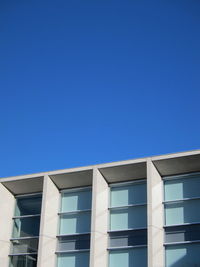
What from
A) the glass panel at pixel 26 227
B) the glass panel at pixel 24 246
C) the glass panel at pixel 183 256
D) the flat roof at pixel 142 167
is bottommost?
the glass panel at pixel 183 256

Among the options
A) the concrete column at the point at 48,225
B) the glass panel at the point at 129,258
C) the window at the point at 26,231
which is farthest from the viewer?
the window at the point at 26,231

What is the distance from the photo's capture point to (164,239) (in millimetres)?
21891

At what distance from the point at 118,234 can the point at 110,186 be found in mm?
2836

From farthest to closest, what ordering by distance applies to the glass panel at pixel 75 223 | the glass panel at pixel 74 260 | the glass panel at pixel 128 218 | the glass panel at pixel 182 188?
the glass panel at pixel 75 223 < the glass panel at pixel 74 260 < the glass panel at pixel 128 218 < the glass panel at pixel 182 188

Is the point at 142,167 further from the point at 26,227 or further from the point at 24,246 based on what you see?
the point at 24,246

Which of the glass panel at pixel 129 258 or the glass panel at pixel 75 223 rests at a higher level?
the glass panel at pixel 75 223

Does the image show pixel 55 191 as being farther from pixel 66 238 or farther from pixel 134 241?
pixel 134 241

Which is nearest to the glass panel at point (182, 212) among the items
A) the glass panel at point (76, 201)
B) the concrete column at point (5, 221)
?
the glass panel at point (76, 201)

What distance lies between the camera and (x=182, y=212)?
22344mm

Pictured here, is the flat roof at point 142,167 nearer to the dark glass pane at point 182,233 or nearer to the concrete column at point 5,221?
the concrete column at point 5,221

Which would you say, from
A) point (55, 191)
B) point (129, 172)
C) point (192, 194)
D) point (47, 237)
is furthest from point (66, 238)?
point (192, 194)

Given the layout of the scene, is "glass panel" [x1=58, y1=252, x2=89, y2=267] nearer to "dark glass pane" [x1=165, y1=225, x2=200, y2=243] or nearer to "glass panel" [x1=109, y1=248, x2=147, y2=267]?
"glass panel" [x1=109, y1=248, x2=147, y2=267]

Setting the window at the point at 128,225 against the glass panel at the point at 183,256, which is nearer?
the glass panel at the point at 183,256

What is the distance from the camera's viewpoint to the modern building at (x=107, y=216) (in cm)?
A: 2177
